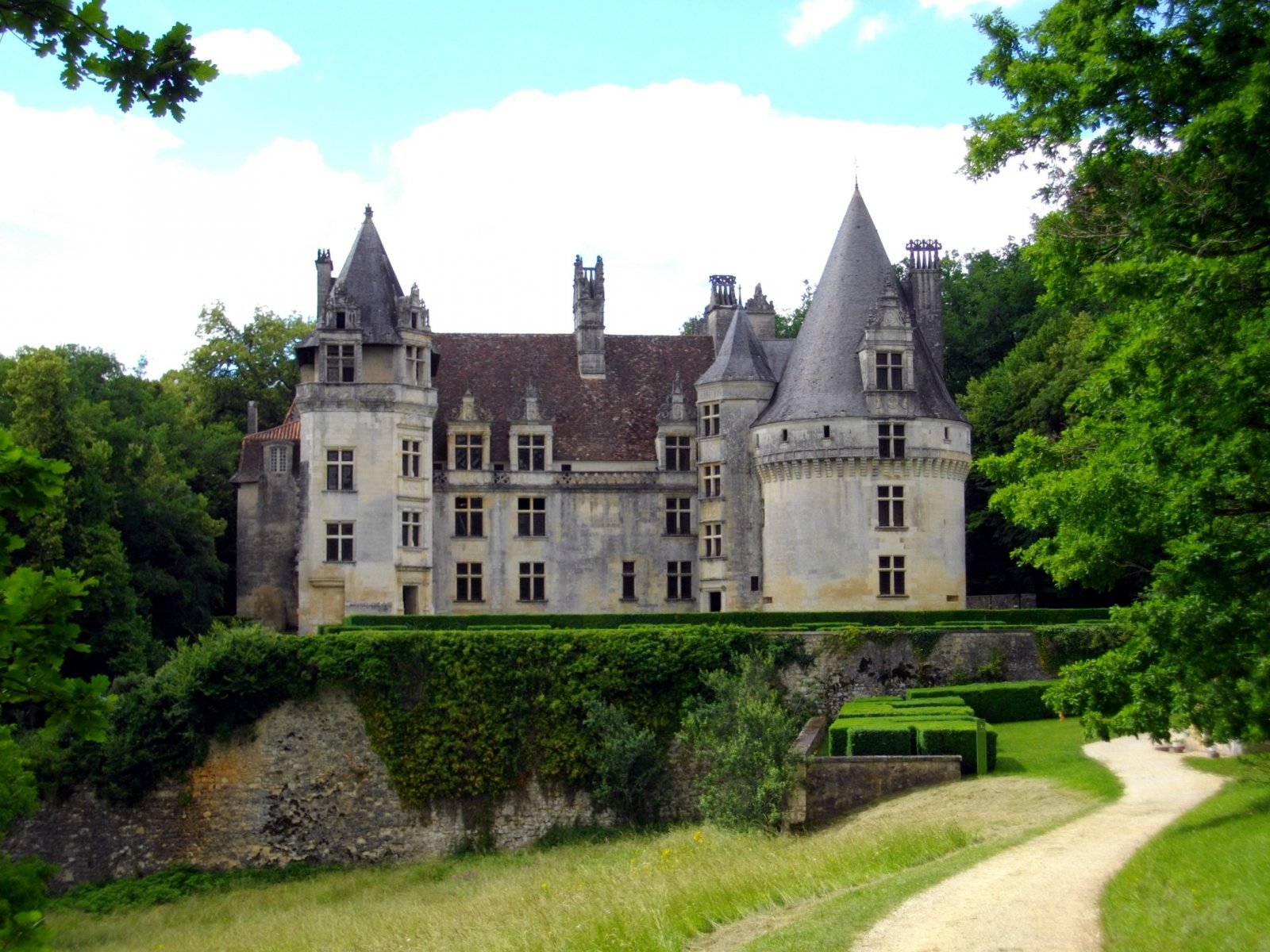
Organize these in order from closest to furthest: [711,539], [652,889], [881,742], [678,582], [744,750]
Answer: [652,889], [881,742], [744,750], [711,539], [678,582]

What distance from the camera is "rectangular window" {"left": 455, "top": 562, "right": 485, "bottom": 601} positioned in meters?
41.6

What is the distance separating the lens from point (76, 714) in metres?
7.71

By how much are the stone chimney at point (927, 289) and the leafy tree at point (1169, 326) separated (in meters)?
26.1

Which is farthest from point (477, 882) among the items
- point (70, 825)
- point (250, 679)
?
point (70, 825)

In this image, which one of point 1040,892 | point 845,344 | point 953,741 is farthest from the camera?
point 845,344

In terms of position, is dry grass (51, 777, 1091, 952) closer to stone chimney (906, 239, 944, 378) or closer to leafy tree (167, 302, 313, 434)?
stone chimney (906, 239, 944, 378)

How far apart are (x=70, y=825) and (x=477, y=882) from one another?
9211 millimetres

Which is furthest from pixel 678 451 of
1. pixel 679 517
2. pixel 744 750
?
pixel 744 750

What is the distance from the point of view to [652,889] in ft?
57.5

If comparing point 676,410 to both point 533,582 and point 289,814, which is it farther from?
point 289,814

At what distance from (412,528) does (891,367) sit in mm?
13333

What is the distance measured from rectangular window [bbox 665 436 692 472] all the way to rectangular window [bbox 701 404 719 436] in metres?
0.75

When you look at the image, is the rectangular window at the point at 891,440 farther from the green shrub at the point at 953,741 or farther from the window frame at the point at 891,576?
the green shrub at the point at 953,741

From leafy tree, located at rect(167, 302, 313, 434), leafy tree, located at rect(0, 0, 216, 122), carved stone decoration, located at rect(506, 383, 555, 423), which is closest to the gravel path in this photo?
leafy tree, located at rect(0, 0, 216, 122)
